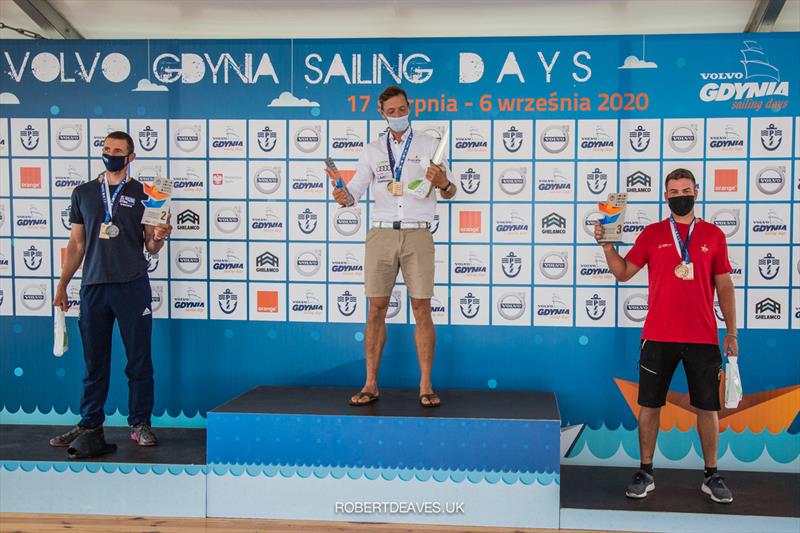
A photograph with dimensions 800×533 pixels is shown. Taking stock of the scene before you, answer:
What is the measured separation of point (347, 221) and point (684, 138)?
204 cm

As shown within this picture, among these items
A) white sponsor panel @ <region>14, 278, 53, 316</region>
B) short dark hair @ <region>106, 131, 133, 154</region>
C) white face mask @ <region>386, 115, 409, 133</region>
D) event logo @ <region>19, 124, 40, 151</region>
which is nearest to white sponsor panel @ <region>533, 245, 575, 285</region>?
white face mask @ <region>386, 115, 409, 133</region>

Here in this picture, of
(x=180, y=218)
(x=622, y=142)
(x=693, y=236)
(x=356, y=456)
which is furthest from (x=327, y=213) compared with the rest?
(x=693, y=236)

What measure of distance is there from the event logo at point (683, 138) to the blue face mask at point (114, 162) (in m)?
3.11

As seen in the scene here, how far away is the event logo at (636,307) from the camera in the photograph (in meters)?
4.29

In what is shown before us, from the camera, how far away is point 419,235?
154 inches

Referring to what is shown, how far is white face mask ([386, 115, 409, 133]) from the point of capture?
381cm

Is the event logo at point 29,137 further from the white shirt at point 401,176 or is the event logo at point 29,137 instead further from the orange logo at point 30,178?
the white shirt at point 401,176

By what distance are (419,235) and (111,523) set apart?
2141mm

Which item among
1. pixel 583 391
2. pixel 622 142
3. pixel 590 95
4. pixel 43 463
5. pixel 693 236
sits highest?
pixel 590 95

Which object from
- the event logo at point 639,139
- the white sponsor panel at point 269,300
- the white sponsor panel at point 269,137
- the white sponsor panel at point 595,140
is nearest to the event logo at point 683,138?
the event logo at point 639,139

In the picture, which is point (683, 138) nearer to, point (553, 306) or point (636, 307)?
point (636, 307)

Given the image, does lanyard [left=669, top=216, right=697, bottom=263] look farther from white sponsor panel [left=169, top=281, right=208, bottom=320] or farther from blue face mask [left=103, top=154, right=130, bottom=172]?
blue face mask [left=103, top=154, right=130, bottom=172]

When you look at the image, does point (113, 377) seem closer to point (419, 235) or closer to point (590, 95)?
point (419, 235)

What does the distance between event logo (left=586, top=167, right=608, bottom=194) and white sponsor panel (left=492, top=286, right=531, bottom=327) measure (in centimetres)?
70
